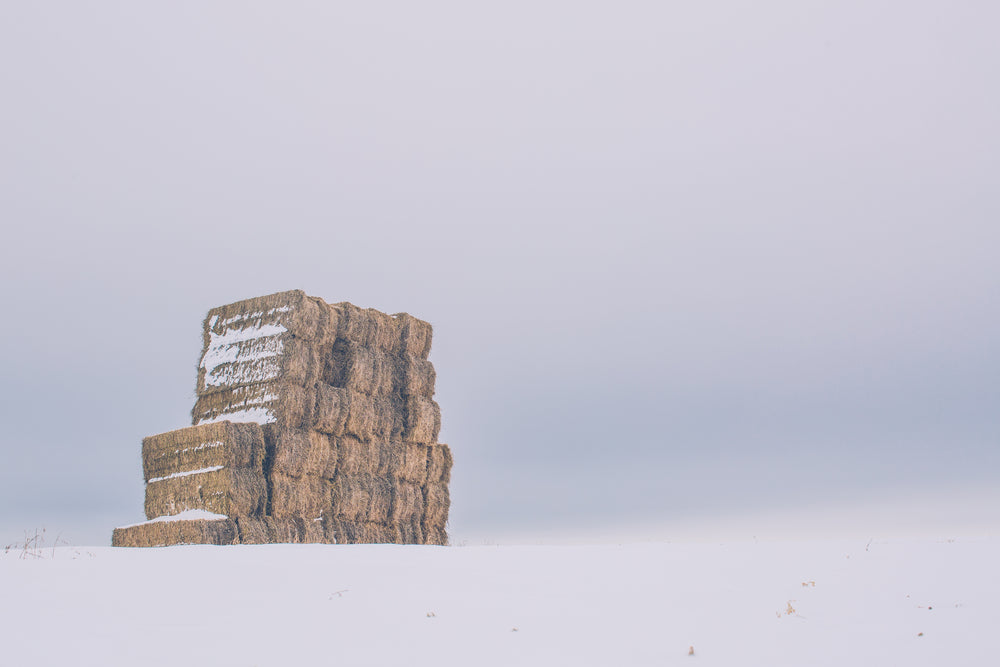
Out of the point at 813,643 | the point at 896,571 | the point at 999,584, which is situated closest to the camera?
the point at 813,643

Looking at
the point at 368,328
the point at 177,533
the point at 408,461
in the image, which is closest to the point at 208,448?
the point at 177,533

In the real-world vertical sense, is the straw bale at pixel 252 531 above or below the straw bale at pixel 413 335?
below

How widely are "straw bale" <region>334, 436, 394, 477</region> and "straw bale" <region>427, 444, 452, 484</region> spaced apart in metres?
1.41

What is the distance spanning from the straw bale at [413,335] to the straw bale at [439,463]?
224 cm

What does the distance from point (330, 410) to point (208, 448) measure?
2.54 m

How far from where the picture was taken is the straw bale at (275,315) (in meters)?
18.9

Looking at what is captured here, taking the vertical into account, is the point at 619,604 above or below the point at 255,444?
below

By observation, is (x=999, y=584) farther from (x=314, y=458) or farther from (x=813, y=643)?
(x=314, y=458)

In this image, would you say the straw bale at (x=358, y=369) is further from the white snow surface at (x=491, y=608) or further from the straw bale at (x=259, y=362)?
the white snow surface at (x=491, y=608)

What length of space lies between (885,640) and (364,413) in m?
14.0

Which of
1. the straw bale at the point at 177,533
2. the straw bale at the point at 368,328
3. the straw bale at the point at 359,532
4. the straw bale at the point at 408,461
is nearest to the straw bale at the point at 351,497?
the straw bale at the point at 359,532

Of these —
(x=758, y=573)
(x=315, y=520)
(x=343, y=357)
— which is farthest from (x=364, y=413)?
(x=758, y=573)

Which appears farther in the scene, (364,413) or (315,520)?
(364,413)

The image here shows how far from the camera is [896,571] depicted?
9.98 metres
